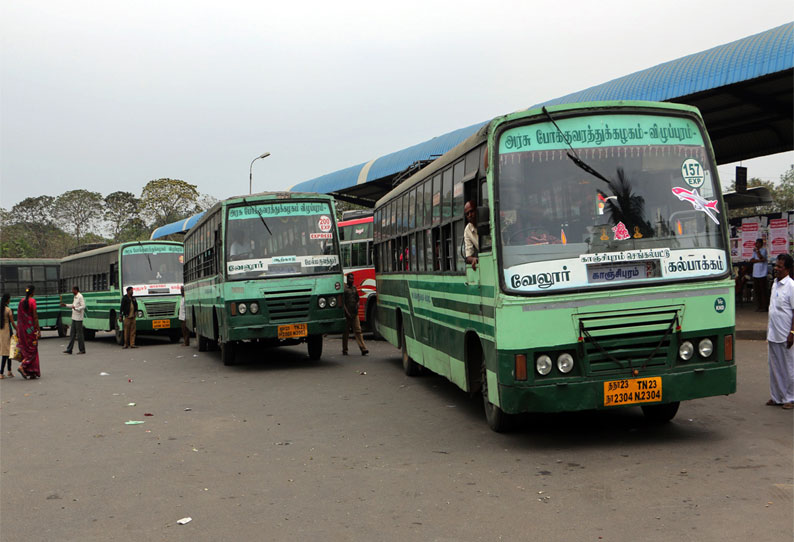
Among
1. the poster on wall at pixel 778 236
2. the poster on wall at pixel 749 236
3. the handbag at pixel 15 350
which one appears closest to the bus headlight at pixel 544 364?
the handbag at pixel 15 350

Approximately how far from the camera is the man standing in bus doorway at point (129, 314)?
2194cm

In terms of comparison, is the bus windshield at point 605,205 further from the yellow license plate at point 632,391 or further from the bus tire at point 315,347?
the bus tire at point 315,347

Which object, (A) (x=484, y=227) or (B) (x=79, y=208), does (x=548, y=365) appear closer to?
(A) (x=484, y=227)

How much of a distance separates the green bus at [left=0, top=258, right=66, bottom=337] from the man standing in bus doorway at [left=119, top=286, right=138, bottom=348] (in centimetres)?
1073

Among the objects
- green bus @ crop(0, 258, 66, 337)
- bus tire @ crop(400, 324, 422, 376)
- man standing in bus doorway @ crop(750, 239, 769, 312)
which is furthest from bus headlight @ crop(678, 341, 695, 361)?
green bus @ crop(0, 258, 66, 337)

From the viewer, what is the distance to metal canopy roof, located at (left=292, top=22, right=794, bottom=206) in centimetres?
1491

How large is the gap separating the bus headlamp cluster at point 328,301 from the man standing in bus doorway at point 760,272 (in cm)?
1094

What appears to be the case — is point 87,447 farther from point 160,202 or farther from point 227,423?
point 160,202

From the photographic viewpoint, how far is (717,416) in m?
8.09

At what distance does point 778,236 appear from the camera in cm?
2027

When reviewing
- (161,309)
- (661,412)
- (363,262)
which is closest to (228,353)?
(363,262)

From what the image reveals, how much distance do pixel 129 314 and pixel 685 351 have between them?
60.2 feet

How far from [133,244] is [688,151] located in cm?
1994

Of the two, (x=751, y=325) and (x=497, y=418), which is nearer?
(x=497, y=418)
